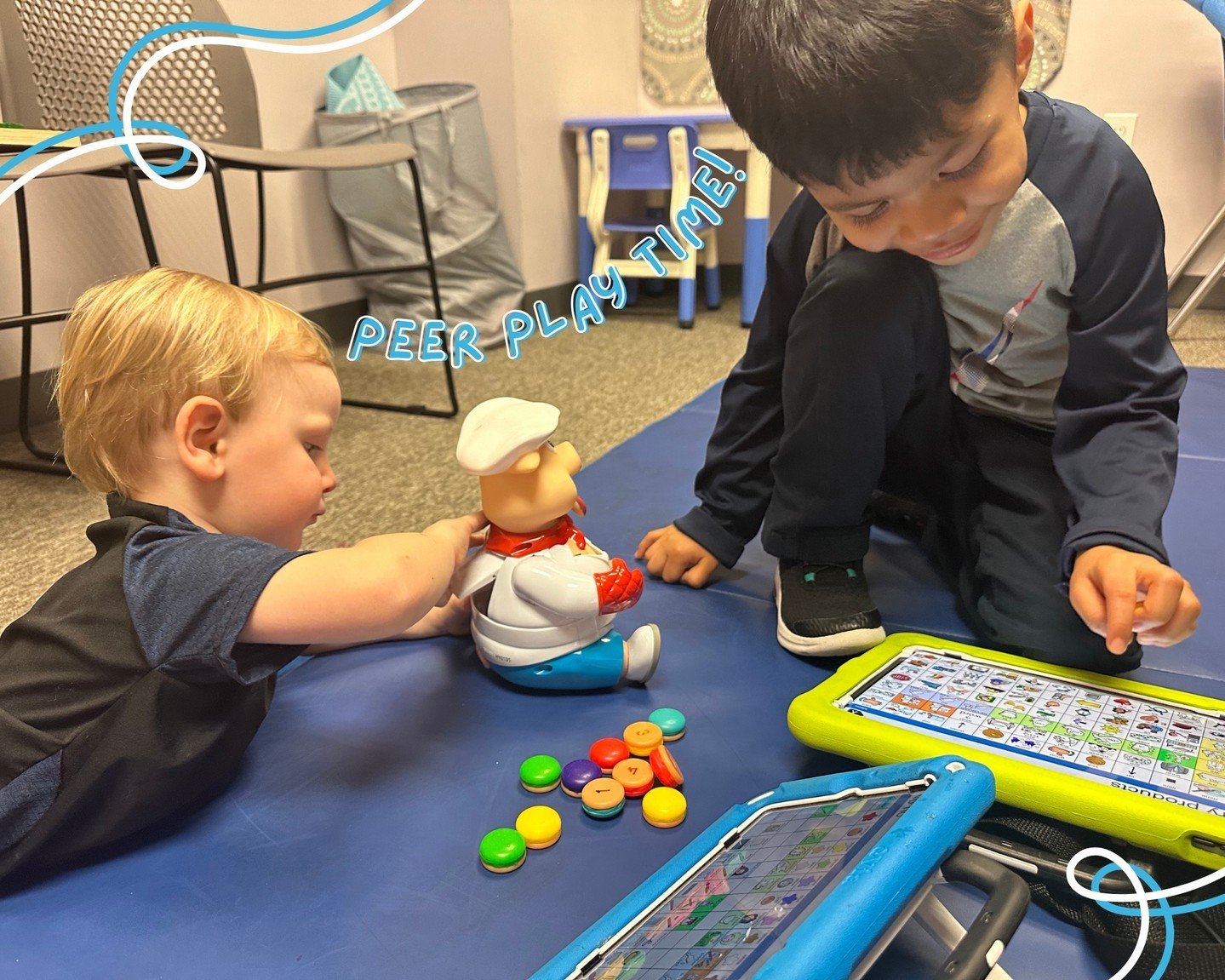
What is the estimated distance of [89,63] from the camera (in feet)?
4.36

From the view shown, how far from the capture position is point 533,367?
1919 millimetres

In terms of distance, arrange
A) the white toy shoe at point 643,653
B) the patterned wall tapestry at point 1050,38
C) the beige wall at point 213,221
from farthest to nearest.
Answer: the patterned wall tapestry at point 1050,38
the beige wall at point 213,221
the white toy shoe at point 643,653

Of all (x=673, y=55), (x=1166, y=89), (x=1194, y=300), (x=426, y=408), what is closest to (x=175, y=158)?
(x=426, y=408)

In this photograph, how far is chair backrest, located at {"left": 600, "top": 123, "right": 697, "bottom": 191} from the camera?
6.98 ft

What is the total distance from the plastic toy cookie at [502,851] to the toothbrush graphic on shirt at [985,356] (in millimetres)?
547

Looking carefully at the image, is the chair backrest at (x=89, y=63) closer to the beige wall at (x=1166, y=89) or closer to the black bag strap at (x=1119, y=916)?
the black bag strap at (x=1119, y=916)

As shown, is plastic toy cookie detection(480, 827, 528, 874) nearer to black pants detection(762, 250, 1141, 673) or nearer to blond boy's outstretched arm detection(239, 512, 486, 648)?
blond boy's outstretched arm detection(239, 512, 486, 648)

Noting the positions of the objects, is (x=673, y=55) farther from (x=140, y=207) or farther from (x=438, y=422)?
(x=140, y=207)

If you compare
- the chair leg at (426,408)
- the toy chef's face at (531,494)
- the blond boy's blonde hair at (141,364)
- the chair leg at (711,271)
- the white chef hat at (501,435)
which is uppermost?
the blond boy's blonde hair at (141,364)

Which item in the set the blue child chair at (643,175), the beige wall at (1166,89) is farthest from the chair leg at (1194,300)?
the blue child chair at (643,175)

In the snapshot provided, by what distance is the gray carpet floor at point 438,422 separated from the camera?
1.11 metres

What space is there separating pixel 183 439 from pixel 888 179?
465mm

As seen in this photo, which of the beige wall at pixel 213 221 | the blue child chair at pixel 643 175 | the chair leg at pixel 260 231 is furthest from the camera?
the blue child chair at pixel 643 175

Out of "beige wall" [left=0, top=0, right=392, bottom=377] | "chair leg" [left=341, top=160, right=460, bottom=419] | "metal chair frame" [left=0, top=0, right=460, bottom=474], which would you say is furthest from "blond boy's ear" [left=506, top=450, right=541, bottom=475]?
"beige wall" [left=0, top=0, right=392, bottom=377]
